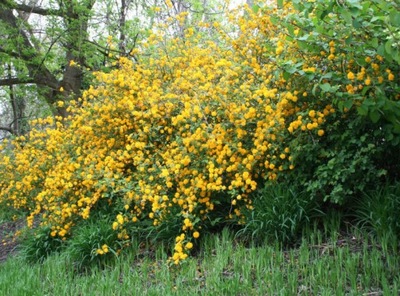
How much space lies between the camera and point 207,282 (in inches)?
149

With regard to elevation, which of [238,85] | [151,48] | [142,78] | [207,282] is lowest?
[207,282]

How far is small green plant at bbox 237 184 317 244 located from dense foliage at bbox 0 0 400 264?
0.07 metres

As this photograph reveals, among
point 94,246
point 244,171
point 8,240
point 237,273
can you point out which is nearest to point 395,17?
point 237,273

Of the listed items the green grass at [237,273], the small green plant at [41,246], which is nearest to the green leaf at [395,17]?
the green grass at [237,273]

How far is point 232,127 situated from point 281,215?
39.2 inches

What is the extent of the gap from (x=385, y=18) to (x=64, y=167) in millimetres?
4406

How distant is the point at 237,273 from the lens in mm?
3758

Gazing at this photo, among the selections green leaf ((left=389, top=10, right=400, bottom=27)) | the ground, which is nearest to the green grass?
the ground

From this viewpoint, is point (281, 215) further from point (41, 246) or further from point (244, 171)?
point (41, 246)

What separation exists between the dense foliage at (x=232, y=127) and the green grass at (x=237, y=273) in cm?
23

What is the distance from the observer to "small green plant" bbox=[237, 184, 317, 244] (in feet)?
13.7

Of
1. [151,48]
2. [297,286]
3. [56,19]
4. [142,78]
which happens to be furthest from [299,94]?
[56,19]

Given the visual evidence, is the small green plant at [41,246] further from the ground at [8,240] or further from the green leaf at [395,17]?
the green leaf at [395,17]

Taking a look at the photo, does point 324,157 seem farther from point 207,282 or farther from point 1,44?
point 1,44
